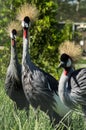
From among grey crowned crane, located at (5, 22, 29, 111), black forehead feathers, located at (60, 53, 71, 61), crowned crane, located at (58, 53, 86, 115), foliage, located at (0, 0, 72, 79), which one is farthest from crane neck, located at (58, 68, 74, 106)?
foliage, located at (0, 0, 72, 79)

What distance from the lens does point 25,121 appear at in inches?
192

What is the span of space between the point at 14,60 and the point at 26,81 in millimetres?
697

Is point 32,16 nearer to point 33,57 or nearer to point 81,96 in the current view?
point 81,96

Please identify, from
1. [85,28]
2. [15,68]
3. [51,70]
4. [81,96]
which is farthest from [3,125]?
[85,28]

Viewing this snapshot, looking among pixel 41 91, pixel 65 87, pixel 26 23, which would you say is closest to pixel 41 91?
Answer: pixel 41 91

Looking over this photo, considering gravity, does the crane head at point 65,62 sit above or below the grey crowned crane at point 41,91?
above

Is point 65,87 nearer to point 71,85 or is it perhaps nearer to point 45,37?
point 71,85

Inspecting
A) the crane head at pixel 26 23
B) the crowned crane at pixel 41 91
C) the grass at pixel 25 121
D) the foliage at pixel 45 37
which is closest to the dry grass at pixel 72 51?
the crowned crane at pixel 41 91

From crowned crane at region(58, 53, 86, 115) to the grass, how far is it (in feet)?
0.86

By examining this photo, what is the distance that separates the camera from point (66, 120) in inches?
213

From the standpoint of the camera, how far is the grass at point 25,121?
4.46m

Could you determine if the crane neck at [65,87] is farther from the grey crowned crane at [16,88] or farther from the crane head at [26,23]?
the crane head at [26,23]

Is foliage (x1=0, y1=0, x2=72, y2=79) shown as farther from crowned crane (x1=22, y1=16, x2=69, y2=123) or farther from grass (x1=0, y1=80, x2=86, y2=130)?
crowned crane (x1=22, y1=16, x2=69, y2=123)

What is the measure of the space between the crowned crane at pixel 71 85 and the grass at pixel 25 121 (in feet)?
0.86
